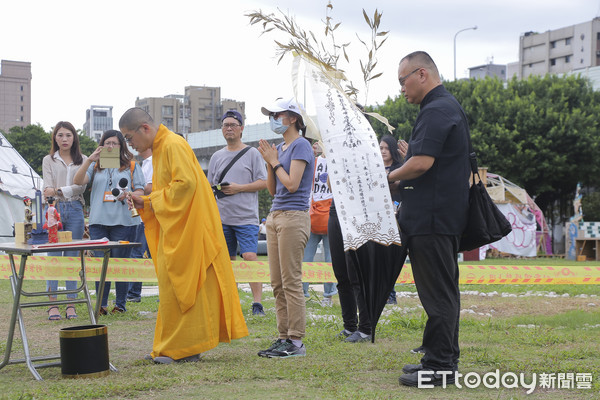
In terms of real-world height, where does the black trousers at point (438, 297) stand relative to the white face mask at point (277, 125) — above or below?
below

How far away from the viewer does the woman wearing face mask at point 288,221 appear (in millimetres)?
5469

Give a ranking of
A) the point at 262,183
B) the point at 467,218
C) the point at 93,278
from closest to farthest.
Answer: the point at 467,218
the point at 262,183
the point at 93,278

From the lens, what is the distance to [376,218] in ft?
15.3

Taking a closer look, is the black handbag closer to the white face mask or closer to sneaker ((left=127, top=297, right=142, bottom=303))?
the white face mask

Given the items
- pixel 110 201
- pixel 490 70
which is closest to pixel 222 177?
pixel 110 201

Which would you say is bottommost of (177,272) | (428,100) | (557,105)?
(177,272)

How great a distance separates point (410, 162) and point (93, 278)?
5.79 metres

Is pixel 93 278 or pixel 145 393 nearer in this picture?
pixel 145 393

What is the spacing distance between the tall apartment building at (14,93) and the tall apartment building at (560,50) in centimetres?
8618

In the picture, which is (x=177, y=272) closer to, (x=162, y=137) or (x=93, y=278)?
(x=162, y=137)

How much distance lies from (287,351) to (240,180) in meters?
2.80

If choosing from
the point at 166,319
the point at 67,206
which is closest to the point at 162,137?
the point at 166,319

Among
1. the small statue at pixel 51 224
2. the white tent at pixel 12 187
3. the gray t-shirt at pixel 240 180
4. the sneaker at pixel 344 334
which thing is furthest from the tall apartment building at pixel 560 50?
the small statue at pixel 51 224

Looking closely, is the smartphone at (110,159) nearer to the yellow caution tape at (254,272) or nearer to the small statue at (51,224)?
the small statue at (51,224)
